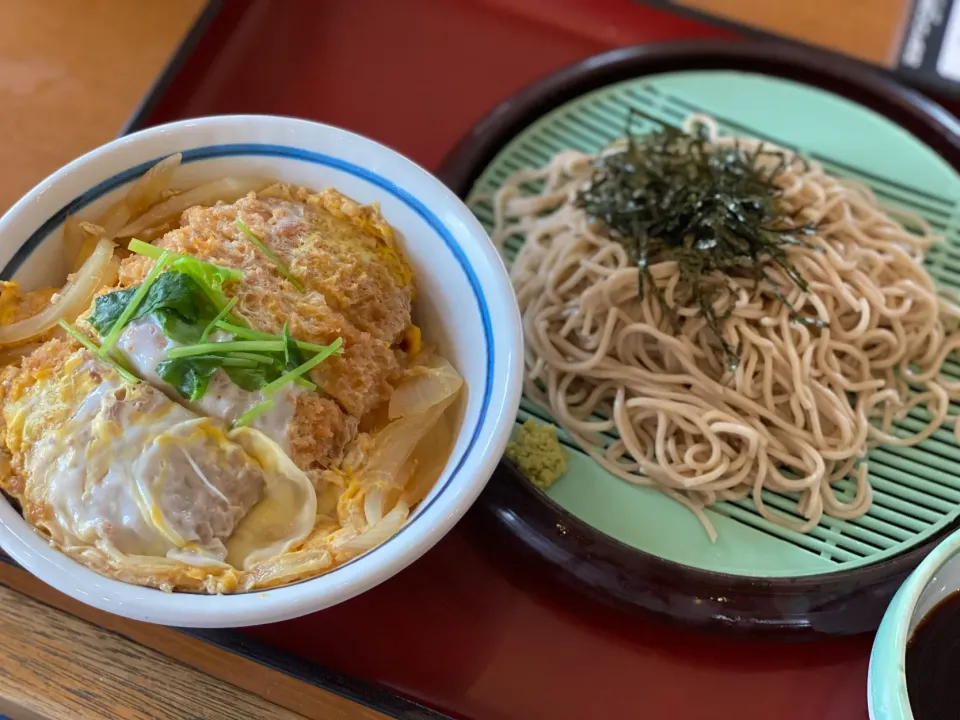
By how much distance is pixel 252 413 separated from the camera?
987 millimetres

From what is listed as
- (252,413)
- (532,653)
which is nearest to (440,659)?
(532,653)

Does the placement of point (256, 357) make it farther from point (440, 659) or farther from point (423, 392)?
point (440, 659)

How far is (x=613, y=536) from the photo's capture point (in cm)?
128

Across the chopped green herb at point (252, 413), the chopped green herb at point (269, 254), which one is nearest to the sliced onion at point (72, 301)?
the chopped green herb at point (269, 254)

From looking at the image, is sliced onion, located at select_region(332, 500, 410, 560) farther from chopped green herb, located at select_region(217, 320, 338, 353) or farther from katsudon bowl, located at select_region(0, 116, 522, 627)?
chopped green herb, located at select_region(217, 320, 338, 353)

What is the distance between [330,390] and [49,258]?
0.47m

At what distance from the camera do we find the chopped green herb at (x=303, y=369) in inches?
39.0

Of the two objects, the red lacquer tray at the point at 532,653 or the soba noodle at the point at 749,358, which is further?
the soba noodle at the point at 749,358

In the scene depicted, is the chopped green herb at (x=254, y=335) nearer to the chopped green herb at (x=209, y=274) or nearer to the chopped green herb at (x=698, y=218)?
the chopped green herb at (x=209, y=274)

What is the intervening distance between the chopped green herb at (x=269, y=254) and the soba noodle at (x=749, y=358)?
21.1 inches

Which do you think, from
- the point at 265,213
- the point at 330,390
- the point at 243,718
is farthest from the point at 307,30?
the point at 243,718

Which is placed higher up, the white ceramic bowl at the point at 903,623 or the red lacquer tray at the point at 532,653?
the white ceramic bowl at the point at 903,623

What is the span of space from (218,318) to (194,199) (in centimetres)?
29

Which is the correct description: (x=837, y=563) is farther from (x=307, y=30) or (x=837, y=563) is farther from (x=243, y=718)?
(x=307, y=30)
